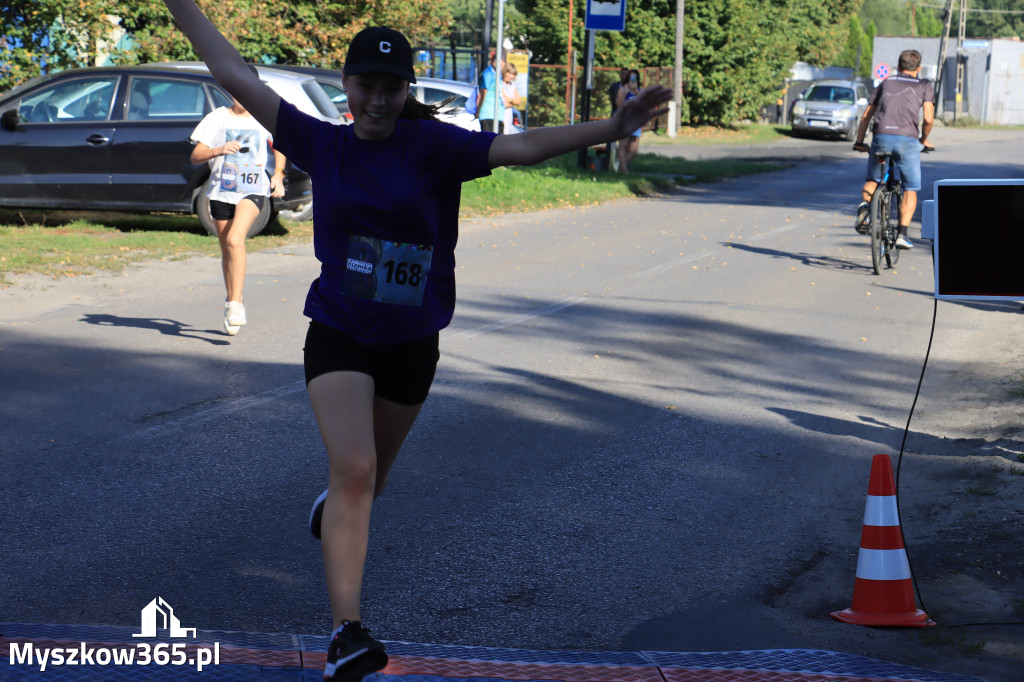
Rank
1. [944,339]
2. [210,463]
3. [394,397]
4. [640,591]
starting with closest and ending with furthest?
[394,397] → [640,591] → [210,463] → [944,339]

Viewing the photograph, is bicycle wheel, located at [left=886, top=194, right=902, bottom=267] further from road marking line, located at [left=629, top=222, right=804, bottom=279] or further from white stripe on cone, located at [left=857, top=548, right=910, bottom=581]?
white stripe on cone, located at [left=857, top=548, right=910, bottom=581]

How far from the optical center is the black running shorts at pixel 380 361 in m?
3.66

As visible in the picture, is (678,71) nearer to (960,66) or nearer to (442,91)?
(442,91)

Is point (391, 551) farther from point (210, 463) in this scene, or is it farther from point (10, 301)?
point (10, 301)

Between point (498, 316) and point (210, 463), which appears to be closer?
point (210, 463)

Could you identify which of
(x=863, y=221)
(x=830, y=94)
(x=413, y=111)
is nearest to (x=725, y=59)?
(x=830, y=94)

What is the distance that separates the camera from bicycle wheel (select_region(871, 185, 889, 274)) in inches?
485

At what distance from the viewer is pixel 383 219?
12.1ft

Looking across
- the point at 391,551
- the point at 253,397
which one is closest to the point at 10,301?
the point at 253,397

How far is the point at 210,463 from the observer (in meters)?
5.94

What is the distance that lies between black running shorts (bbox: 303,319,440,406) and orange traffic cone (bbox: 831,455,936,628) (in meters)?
1.70

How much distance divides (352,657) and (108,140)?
11606mm

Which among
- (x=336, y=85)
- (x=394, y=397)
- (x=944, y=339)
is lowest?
(x=944, y=339)

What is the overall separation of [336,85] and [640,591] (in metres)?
12.9
